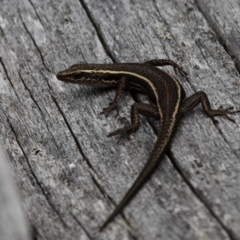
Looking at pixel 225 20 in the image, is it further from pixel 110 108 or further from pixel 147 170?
pixel 147 170

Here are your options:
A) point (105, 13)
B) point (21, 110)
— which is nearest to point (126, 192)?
point (21, 110)

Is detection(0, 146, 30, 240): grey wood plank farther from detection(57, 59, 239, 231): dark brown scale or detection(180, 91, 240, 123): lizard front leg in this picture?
detection(180, 91, 240, 123): lizard front leg

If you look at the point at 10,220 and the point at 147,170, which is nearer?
the point at 10,220

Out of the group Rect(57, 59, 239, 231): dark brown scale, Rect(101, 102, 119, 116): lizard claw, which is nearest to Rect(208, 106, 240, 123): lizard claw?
Rect(57, 59, 239, 231): dark brown scale

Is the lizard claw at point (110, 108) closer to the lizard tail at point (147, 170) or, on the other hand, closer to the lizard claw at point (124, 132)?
the lizard claw at point (124, 132)

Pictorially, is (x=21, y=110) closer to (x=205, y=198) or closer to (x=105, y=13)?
(x=105, y=13)

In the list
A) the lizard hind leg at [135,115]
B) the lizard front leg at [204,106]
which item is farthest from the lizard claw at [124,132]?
the lizard front leg at [204,106]

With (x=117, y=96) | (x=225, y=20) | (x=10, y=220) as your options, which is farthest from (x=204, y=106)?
(x=10, y=220)
